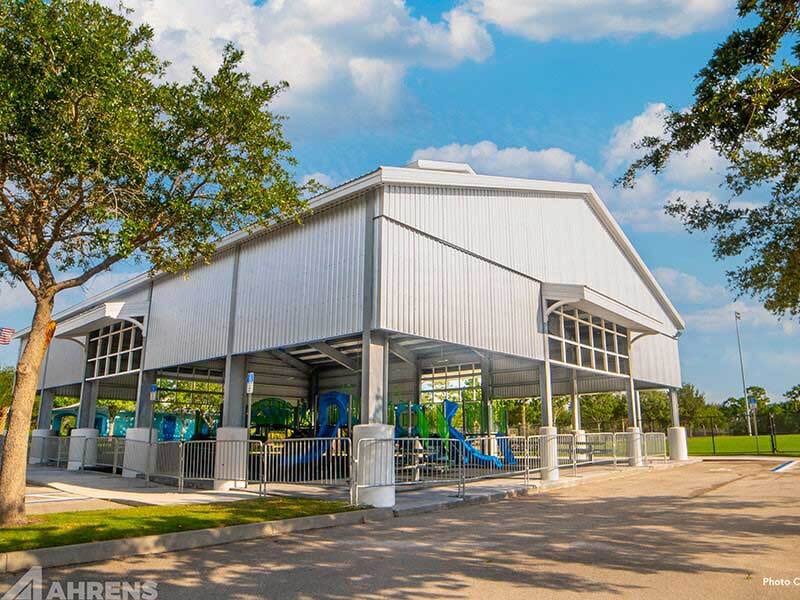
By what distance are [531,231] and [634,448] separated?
9749mm

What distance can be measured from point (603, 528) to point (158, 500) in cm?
930

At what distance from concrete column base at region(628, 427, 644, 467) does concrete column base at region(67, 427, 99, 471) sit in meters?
20.7

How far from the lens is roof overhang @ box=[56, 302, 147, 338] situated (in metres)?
22.3

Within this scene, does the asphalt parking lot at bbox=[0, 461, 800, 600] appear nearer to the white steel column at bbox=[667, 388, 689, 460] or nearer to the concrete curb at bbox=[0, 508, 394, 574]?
the concrete curb at bbox=[0, 508, 394, 574]

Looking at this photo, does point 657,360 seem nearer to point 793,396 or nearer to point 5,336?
point 5,336

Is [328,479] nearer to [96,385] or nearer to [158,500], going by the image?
[158,500]

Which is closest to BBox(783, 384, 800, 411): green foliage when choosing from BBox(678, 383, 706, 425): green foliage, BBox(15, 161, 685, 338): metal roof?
BBox(678, 383, 706, 425): green foliage

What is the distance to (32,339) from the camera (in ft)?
33.1

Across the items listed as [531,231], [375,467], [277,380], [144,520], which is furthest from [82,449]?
[531,231]

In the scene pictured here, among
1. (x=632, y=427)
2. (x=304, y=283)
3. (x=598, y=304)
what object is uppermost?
(x=598, y=304)

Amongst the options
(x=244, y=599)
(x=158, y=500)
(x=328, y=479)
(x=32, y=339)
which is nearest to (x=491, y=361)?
(x=328, y=479)

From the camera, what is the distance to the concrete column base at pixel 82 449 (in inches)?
888

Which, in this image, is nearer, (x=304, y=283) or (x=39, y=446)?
(x=304, y=283)

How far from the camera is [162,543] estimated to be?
8.17 metres
